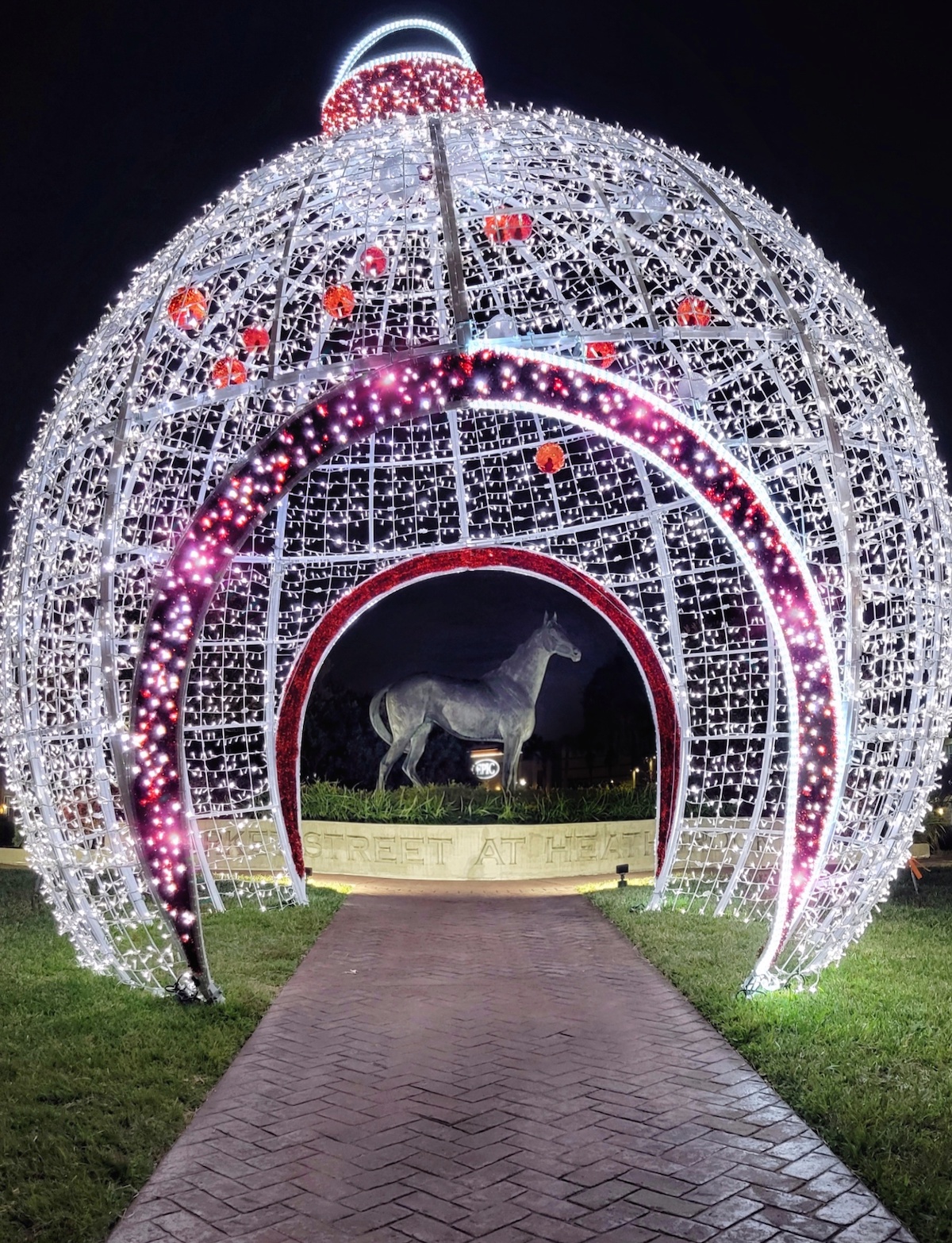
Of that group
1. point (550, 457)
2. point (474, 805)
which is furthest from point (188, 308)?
point (474, 805)

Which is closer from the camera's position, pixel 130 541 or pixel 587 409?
pixel 587 409

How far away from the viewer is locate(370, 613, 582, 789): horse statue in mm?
13078

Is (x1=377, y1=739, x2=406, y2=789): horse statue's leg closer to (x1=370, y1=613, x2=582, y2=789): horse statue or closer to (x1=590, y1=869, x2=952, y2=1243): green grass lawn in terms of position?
(x1=370, y1=613, x2=582, y2=789): horse statue

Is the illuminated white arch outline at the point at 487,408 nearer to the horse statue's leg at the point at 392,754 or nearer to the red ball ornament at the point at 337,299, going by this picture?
the red ball ornament at the point at 337,299

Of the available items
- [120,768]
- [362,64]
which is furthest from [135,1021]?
[362,64]

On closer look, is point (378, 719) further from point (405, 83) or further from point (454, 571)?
point (405, 83)

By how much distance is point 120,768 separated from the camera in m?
5.61

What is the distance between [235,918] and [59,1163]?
16.5 feet

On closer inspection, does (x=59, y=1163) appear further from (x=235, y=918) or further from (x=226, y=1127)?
(x=235, y=918)

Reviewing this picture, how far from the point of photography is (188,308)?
232 inches

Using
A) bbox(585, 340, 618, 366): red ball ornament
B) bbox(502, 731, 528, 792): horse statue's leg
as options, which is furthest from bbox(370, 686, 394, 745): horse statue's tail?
bbox(585, 340, 618, 366): red ball ornament

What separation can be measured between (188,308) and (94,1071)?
3.98 m

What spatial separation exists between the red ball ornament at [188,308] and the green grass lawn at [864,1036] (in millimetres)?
4811

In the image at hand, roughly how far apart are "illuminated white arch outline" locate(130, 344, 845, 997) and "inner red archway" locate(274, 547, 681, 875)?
3.69 m
